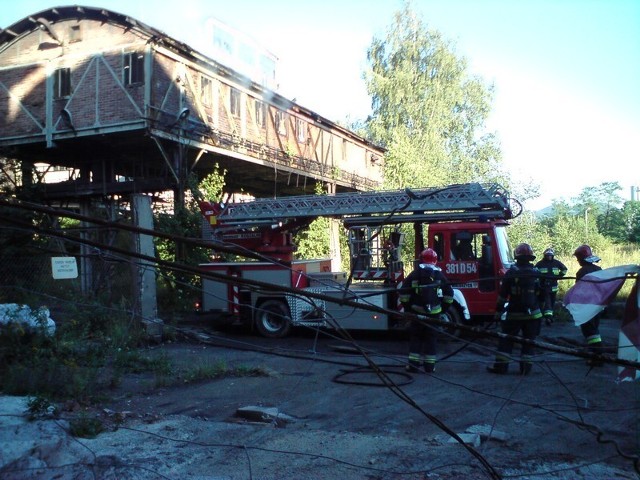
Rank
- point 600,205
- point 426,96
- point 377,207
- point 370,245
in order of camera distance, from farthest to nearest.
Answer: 1. point 600,205
2. point 426,96
3. point 370,245
4. point 377,207

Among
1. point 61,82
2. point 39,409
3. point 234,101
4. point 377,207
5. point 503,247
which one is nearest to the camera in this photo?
point 39,409

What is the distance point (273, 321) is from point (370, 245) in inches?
103

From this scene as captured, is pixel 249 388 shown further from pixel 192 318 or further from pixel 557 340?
pixel 192 318

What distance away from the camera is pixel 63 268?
8.79m

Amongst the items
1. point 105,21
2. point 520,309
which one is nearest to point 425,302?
point 520,309

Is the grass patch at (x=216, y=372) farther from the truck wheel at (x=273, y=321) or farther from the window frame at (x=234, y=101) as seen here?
the window frame at (x=234, y=101)

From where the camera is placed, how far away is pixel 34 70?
17.2m

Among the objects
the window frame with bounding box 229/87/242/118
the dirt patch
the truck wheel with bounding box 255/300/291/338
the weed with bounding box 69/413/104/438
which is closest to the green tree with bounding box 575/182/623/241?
the window frame with bounding box 229/87/242/118

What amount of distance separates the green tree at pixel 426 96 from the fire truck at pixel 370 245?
21.5 metres

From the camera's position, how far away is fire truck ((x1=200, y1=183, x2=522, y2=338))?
10.2 m

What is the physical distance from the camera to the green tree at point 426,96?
33406mm

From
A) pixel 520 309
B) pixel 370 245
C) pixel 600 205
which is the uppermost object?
pixel 600 205

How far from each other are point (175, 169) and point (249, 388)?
1059 cm

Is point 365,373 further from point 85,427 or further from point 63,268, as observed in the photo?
point 63,268
